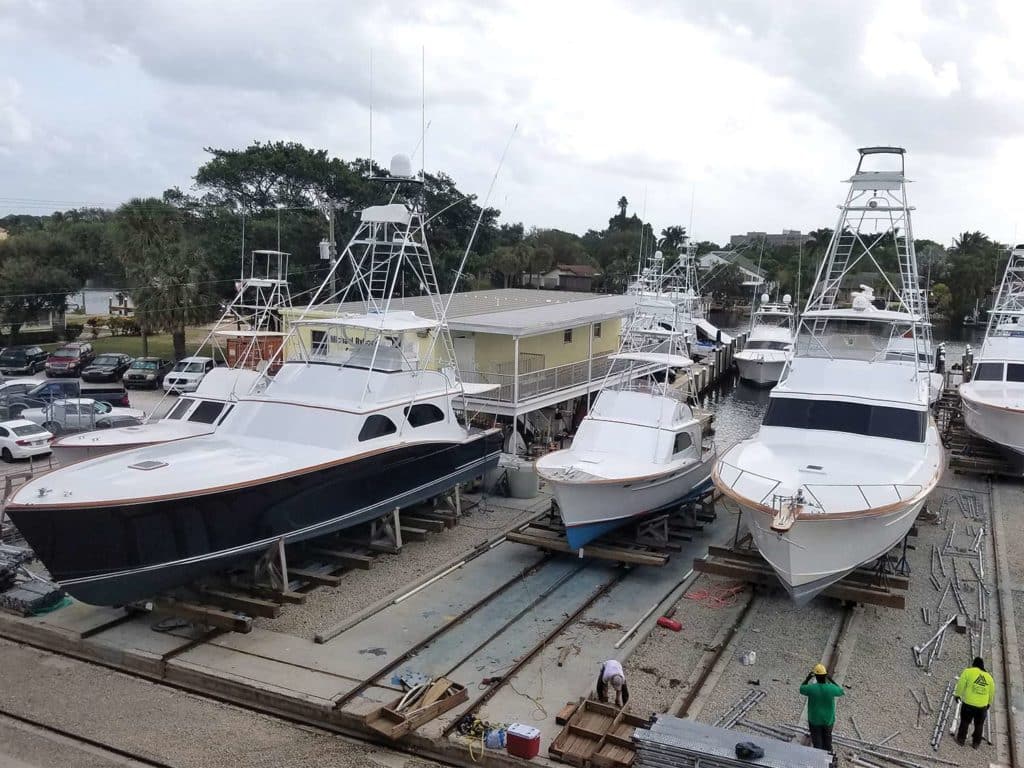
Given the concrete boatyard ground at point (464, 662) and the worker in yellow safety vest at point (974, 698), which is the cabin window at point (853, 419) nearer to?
the concrete boatyard ground at point (464, 662)

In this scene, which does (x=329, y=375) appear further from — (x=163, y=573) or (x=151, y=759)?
(x=151, y=759)

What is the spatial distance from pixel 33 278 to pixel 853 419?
39.6 metres

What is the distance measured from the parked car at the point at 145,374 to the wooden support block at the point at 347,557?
18901 mm

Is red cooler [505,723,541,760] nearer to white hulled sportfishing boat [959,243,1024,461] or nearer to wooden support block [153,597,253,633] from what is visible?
wooden support block [153,597,253,633]

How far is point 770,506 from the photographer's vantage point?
11.1m

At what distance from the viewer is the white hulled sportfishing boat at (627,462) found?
43.0 ft

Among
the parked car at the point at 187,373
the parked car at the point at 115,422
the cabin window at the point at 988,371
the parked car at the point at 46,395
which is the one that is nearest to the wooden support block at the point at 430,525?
the parked car at the point at 115,422

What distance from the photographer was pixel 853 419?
13883 millimetres

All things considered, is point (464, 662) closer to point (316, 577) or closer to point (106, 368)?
point (316, 577)


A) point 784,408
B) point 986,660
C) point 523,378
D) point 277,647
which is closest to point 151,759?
point 277,647

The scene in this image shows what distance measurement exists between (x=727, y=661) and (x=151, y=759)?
681 centimetres

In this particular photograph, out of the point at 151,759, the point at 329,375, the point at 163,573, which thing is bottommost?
the point at 151,759

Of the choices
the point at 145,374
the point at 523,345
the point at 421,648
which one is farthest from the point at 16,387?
the point at 421,648

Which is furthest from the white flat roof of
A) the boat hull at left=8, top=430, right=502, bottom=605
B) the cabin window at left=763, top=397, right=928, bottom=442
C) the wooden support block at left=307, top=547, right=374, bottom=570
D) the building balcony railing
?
the wooden support block at left=307, top=547, right=374, bottom=570
